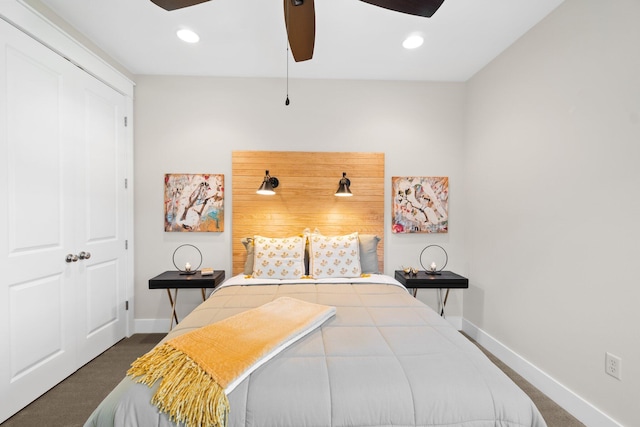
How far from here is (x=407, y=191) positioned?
3.19m

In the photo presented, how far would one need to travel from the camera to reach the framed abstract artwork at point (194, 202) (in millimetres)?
3062

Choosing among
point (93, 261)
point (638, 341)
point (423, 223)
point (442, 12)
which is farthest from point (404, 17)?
point (93, 261)

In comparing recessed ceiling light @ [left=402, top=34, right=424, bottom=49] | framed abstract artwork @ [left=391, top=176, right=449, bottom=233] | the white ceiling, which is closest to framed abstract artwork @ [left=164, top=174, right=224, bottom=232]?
Result: the white ceiling

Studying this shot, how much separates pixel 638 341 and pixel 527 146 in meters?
1.47

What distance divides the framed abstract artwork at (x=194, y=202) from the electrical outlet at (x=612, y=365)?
125 inches

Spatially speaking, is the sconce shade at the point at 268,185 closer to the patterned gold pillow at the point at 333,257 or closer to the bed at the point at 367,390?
the patterned gold pillow at the point at 333,257

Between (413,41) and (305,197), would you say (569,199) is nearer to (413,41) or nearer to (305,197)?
(413,41)

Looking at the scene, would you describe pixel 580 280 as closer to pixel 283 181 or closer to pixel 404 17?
pixel 404 17

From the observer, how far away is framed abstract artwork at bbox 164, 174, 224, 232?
3.06m

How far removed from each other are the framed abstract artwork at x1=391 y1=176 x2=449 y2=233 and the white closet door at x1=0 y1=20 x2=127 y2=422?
2.87 metres

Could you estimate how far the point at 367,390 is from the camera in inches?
43.9

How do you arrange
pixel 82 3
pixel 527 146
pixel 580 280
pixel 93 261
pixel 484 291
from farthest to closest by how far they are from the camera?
pixel 484 291 → pixel 93 261 → pixel 527 146 → pixel 82 3 → pixel 580 280

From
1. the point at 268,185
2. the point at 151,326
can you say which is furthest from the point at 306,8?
the point at 151,326

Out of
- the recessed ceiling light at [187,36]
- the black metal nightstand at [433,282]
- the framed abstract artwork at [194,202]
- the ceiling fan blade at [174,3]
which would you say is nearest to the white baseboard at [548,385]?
the black metal nightstand at [433,282]
